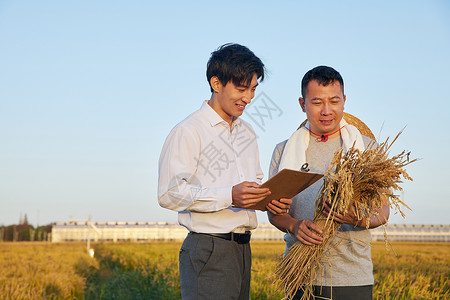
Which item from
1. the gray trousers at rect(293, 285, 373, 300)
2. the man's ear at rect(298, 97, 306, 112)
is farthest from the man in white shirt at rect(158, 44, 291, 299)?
the gray trousers at rect(293, 285, 373, 300)

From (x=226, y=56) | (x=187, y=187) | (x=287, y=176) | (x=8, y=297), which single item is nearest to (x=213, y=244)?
(x=187, y=187)

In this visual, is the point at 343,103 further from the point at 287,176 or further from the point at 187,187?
the point at 187,187

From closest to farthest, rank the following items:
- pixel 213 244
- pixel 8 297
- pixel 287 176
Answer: pixel 287 176
pixel 213 244
pixel 8 297

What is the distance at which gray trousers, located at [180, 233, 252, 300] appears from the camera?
277 cm

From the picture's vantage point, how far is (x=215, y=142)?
307 centimetres

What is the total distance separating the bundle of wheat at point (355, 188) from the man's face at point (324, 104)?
0.79 ft

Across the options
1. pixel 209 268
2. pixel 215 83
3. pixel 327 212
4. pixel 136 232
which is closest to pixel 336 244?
pixel 327 212

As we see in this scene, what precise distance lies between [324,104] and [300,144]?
1.01 feet

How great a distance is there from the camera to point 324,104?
10.2ft

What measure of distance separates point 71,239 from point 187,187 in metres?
88.6

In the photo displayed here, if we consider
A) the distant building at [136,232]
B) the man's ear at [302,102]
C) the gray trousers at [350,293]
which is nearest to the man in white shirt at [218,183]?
the man's ear at [302,102]

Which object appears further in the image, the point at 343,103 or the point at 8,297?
the point at 8,297

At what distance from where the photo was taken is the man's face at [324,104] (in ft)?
10.2

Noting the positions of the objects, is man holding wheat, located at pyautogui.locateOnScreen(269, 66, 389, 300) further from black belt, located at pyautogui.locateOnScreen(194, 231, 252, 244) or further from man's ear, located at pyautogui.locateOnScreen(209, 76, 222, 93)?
man's ear, located at pyautogui.locateOnScreen(209, 76, 222, 93)
